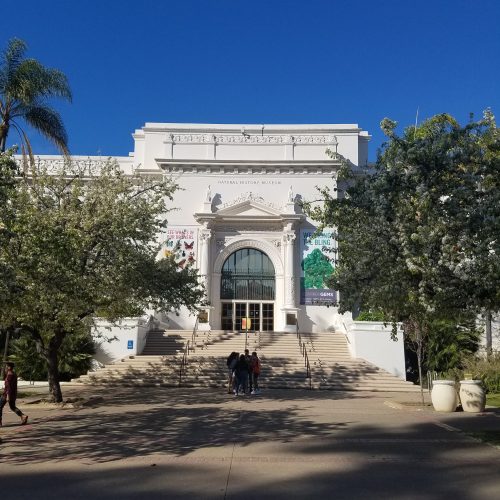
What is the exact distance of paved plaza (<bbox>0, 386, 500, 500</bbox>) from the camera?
7.39 m

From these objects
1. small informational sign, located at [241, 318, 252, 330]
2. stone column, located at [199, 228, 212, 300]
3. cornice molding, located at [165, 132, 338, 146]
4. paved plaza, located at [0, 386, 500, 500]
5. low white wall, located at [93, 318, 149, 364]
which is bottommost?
paved plaza, located at [0, 386, 500, 500]

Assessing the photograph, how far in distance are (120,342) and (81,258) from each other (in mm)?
12687

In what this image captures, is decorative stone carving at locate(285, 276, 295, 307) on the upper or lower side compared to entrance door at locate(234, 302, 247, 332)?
upper

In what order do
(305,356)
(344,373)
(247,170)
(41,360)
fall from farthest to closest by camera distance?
(247,170) < (305,356) < (41,360) < (344,373)

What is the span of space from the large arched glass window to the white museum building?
6 centimetres

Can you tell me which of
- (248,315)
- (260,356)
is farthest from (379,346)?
(248,315)

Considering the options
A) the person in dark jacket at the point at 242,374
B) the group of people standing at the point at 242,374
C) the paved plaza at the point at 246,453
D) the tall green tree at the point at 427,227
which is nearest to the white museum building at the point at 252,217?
the group of people standing at the point at 242,374

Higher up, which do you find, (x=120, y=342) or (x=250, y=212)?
(x=250, y=212)

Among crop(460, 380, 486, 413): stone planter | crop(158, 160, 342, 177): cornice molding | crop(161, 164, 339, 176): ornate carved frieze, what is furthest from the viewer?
crop(161, 164, 339, 176): ornate carved frieze

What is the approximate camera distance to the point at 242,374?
806 inches

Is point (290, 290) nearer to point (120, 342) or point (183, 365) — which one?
point (183, 365)

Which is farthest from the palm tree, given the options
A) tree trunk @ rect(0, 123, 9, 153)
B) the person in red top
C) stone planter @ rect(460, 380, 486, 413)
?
stone planter @ rect(460, 380, 486, 413)

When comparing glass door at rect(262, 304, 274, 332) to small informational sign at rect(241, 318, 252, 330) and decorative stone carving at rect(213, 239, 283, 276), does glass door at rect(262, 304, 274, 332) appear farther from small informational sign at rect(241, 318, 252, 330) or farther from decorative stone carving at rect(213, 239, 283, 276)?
decorative stone carving at rect(213, 239, 283, 276)

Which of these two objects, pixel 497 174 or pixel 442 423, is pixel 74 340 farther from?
pixel 497 174
